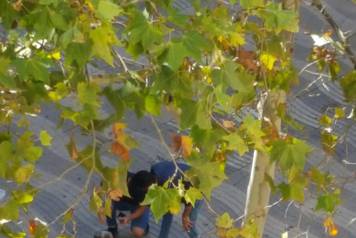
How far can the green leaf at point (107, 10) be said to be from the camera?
318cm

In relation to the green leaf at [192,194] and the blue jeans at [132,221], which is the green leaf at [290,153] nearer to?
the green leaf at [192,194]

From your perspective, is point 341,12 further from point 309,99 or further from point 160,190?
point 160,190

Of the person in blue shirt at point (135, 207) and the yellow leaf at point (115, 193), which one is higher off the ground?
the yellow leaf at point (115, 193)

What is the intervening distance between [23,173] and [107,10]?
875 mm

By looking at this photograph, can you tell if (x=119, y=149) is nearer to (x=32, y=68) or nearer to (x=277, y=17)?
(x=32, y=68)

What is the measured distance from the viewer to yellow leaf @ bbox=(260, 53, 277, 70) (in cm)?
398

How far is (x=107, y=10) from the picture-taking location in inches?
125

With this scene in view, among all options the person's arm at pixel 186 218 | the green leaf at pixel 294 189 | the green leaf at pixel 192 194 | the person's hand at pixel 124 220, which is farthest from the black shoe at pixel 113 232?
the green leaf at pixel 192 194

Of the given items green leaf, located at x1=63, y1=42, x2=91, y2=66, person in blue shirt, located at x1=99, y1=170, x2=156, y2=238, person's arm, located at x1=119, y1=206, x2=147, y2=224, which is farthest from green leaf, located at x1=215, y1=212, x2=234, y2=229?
person's arm, located at x1=119, y1=206, x2=147, y2=224

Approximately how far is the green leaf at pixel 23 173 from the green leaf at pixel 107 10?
2.70 feet

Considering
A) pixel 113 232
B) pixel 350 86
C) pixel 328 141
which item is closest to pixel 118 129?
pixel 350 86

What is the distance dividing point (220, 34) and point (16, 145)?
898 mm

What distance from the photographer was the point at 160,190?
3457 mm

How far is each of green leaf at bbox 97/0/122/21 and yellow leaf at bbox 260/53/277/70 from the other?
3.15 ft
